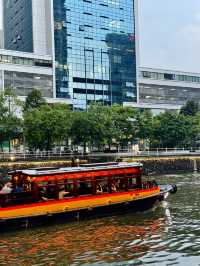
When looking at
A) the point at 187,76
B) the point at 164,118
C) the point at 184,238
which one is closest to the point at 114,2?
the point at 187,76

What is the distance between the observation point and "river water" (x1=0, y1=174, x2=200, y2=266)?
17422 mm

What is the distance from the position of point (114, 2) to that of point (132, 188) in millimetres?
117485

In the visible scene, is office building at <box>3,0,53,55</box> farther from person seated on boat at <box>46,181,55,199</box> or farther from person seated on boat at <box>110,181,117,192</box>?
person seated on boat at <box>46,181,55,199</box>

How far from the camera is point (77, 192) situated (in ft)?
88.7

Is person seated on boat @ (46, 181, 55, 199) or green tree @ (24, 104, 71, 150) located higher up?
green tree @ (24, 104, 71, 150)

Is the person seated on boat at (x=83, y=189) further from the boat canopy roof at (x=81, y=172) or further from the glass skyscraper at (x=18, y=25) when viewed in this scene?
the glass skyscraper at (x=18, y=25)

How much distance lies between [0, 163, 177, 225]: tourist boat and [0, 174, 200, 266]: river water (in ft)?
2.79

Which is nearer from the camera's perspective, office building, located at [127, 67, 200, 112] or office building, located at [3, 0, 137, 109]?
office building, located at [3, 0, 137, 109]

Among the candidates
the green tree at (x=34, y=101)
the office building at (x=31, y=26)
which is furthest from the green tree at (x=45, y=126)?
the office building at (x=31, y=26)

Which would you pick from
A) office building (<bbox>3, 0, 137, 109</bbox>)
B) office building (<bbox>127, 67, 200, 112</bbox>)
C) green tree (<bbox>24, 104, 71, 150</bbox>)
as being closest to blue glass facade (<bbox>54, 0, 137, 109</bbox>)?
office building (<bbox>3, 0, 137, 109</bbox>)

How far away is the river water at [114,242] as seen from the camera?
17.4m

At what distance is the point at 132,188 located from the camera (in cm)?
2941

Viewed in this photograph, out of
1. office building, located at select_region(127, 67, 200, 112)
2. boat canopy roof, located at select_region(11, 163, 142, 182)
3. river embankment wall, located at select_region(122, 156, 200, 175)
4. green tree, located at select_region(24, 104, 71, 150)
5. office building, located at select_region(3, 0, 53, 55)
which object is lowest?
river embankment wall, located at select_region(122, 156, 200, 175)

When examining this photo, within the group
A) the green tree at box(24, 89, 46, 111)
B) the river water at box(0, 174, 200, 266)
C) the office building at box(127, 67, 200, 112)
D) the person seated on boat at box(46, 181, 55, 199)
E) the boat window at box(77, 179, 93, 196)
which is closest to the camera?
the river water at box(0, 174, 200, 266)
